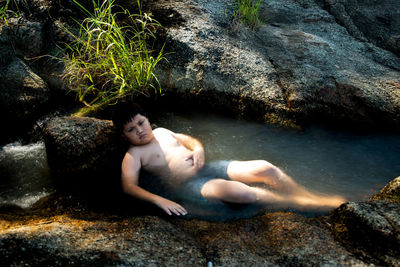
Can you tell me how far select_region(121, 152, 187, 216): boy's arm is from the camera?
225cm

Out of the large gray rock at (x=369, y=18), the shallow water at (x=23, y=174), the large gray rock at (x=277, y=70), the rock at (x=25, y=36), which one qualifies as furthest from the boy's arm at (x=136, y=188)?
the large gray rock at (x=369, y=18)

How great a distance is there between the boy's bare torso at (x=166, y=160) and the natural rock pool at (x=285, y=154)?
339 millimetres

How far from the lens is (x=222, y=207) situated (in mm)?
2332

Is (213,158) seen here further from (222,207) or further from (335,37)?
(335,37)

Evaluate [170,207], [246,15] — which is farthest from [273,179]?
[246,15]

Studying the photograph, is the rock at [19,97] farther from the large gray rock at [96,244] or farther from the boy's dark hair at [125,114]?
the large gray rock at [96,244]

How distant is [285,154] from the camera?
2926mm

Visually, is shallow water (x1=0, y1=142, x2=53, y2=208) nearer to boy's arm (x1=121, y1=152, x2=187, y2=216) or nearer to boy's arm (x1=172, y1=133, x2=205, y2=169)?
boy's arm (x1=121, y1=152, x2=187, y2=216)

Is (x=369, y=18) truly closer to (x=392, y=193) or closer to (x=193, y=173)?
(x=392, y=193)

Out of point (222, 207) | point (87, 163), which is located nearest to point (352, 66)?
point (222, 207)

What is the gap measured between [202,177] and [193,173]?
10 cm

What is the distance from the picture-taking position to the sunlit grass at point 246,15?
386 centimetres

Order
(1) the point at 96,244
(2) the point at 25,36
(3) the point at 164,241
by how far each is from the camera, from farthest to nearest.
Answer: (2) the point at 25,36 < (3) the point at 164,241 < (1) the point at 96,244

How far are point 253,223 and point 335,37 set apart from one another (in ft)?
10.8
